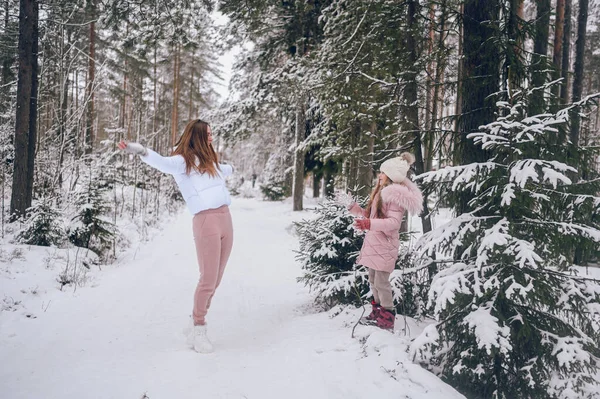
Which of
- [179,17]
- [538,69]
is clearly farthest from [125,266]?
[538,69]

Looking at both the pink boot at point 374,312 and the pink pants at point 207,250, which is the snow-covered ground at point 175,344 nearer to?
the pink boot at point 374,312

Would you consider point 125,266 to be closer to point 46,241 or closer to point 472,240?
point 46,241

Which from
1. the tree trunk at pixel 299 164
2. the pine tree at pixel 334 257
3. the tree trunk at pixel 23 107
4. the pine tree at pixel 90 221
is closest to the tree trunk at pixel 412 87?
the pine tree at pixel 334 257

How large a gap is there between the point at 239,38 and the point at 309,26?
4562 millimetres

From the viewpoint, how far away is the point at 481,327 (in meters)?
2.58

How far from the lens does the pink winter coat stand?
3643 millimetres

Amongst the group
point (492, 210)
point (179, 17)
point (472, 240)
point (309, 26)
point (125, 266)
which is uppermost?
point (309, 26)

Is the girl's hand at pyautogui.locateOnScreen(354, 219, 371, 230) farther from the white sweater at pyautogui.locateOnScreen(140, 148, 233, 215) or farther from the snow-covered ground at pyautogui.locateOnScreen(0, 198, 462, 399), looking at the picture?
the white sweater at pyautogui.locateOnScreen(140, 148, 233, 215)

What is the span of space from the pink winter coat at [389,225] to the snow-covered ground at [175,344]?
2.39 feet

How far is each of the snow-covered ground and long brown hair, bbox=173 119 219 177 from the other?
180cm

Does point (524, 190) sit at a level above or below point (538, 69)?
below

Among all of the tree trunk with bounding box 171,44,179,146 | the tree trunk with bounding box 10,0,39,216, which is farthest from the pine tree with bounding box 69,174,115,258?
the tree trunk with bounding box 171,44,179,146

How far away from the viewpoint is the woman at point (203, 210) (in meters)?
3.53

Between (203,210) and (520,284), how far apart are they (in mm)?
2812
